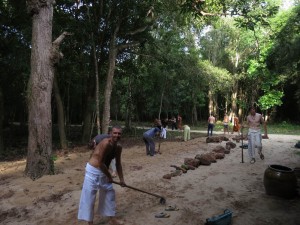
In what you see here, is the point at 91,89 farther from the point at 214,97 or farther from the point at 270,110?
the point at 270,110

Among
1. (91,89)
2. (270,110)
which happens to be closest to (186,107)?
(270,110)

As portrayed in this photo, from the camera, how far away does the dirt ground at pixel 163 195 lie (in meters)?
5.85

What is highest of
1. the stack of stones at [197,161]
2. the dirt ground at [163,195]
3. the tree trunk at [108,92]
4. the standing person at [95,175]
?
the tree trunk at [108,92]

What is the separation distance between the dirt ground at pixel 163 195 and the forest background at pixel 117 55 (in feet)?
4.04

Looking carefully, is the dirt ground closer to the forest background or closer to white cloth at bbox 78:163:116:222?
white cloth at bbox 78:163:116:222

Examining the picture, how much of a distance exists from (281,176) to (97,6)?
46.0 ft

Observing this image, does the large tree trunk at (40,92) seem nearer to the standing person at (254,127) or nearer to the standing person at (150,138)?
the standing person at (150,138)

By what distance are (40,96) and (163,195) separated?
460 cm

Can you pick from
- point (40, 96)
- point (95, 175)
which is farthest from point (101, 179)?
point (40, 96)

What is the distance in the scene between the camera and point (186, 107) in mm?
40312

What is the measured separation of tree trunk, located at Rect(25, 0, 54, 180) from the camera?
9000mm

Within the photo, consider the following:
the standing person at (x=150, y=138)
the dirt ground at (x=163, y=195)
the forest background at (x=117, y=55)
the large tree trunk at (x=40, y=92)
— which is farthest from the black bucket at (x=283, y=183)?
the standing person at (x=150, y=138)

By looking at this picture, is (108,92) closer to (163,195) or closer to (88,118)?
(88,118)

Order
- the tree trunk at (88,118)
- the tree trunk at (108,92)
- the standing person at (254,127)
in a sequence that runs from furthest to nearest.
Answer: the tree trunk at (88,118), the tree trunk at (108,92), the standing person at (254,127)
